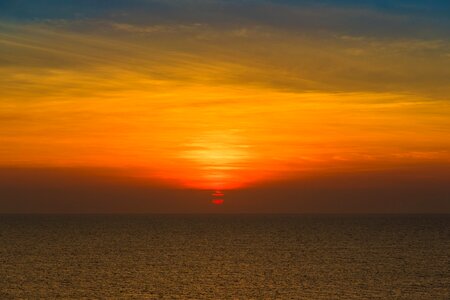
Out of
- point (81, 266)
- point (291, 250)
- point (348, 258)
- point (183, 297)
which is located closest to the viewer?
point (183, 297)

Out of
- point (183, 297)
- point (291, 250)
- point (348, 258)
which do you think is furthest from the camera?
point (291, 250)

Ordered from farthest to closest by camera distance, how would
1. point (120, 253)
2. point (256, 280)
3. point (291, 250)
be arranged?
point (291, 250) → point (120, 253) → point (256, 280)

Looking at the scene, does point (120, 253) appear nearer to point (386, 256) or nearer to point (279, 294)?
point (386, 256)

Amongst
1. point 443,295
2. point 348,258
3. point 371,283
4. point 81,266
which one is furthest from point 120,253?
point 443,295

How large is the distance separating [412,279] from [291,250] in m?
38.5

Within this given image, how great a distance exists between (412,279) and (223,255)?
1278 inches

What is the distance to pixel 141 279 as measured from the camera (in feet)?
200

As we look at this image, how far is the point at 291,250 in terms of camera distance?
99875 mm

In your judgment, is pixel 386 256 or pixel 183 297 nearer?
pixel 183 297

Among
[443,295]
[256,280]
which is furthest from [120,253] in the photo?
[443,295]

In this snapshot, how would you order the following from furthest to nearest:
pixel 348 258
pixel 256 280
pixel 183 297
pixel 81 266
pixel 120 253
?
1. pixel 120 253
2. pixel 348 258
3. pixel 81 266
4. pixel 256 280
5. pixel 183 297

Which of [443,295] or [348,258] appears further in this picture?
[348,258]

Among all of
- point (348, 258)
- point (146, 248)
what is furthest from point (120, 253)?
point (348, 258)

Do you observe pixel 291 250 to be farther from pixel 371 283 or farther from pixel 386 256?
pixel 371 283
